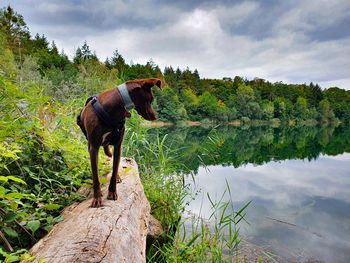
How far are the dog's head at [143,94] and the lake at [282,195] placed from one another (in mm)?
3588

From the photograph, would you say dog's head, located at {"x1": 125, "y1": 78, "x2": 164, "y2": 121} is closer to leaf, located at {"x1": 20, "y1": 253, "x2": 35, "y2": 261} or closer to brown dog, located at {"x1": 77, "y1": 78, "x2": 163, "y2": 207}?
brown dog, located at {"x1": 77, "y1": 78, "x2": 163, "y2": 207}

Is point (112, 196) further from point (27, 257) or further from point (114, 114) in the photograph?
point (27, 257)

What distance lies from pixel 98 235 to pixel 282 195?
572 inches

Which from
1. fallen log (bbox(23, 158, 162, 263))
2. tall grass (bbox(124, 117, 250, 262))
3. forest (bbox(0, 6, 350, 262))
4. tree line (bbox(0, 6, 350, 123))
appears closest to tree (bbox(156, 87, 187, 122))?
tree line (bbox(0, 6, 350, 123))

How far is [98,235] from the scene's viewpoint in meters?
2.35

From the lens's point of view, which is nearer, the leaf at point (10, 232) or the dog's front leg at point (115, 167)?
the leaf at point (10, 232)

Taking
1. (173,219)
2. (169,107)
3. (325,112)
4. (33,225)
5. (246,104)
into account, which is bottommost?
(173,219)

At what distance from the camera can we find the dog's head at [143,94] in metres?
2.78

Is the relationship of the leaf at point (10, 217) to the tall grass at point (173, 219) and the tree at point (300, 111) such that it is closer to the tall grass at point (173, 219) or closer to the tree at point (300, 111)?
the tall grass at point (173, 219)

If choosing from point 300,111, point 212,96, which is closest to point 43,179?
point 212,96

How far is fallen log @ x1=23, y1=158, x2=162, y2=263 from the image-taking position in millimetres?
2105

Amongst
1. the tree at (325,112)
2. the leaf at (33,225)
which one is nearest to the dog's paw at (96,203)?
the leaf at (33,225)

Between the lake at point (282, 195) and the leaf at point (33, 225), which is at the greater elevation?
the leaf at point (33, 225)

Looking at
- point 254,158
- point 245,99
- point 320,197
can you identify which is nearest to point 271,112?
point 245,99
